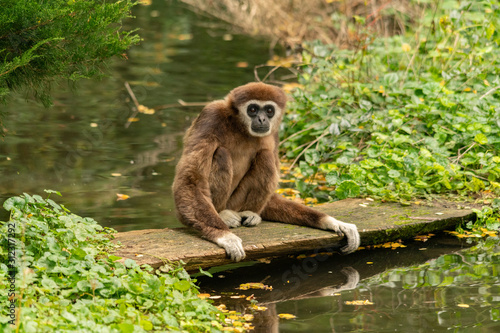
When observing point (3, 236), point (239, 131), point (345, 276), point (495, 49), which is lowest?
point (345, 276)

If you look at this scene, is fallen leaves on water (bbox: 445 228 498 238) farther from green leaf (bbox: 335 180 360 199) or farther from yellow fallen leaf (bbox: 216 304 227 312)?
yellow fallen leaf (bbox: 216 304 227 312)

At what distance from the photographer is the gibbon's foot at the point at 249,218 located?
741 centimetres

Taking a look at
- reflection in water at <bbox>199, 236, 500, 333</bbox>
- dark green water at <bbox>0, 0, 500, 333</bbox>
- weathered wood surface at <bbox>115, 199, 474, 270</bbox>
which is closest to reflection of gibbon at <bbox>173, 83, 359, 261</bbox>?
weathered wood surface at <bbox>115, 199, 474, 270</bbox>

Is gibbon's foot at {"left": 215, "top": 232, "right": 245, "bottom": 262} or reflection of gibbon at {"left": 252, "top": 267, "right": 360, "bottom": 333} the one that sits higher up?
gibbon's foot at {"left": 215, "top": 232, "right": 245, "bottom": 262}

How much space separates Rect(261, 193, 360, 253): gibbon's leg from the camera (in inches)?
286

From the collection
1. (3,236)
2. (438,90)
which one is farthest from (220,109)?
(438,90)

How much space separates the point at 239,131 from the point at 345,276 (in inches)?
74.8

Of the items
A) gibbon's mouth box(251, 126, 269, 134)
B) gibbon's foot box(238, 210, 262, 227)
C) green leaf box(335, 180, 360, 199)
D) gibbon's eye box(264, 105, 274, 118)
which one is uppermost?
gibbon's eye box(264, 105, 274, 118)

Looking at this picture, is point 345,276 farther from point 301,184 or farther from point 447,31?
point 447,31

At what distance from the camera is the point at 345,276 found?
6922mm

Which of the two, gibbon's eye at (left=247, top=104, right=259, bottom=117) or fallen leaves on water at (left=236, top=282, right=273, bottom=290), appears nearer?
fallen leaves on water at (left=236, top=282, right=273, bottom=290)

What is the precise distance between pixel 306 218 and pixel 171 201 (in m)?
2.34

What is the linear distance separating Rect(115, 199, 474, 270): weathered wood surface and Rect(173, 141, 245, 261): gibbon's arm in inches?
6.0

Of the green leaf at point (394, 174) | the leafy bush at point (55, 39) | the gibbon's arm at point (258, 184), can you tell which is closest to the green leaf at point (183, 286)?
the gibbon's arm at point (258, 184)
